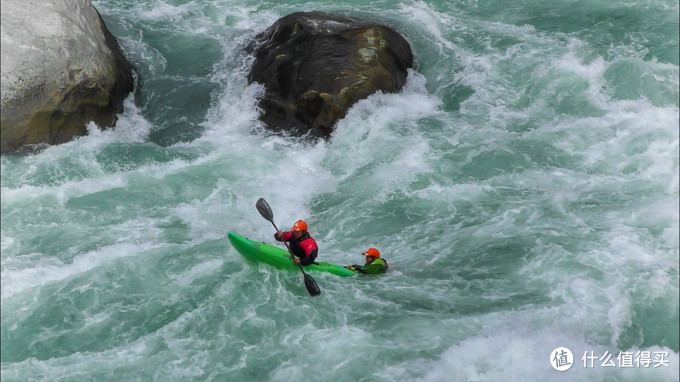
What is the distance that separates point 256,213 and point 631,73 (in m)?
5.97

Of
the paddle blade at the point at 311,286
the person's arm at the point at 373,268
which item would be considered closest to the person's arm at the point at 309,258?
the paddle blade at the point at 311,286

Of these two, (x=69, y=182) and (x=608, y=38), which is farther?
(x=608, y=38)

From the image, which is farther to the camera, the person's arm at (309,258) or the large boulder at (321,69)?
the large boulder at (321,69)

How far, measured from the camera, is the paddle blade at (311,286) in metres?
8.77

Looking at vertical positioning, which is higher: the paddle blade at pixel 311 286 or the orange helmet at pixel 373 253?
the orange helmet at pixel 373 253

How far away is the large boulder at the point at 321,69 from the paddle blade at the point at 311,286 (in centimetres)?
307

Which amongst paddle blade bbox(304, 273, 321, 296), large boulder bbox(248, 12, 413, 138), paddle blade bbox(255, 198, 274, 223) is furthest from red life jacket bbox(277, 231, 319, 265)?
large boulder bbox(248, 12, 413, 138)

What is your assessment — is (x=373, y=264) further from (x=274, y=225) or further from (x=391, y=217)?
(x=391, y=217)

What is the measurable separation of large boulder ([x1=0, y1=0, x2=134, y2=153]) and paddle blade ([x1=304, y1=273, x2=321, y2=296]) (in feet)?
14.3

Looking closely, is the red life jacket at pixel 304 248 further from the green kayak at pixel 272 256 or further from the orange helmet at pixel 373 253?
the orange helmet at pixel 373 253

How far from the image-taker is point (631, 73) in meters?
11.8

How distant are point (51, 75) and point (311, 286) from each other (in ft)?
15.9

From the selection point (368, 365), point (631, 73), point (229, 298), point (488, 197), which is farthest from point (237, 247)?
point (631, 73)

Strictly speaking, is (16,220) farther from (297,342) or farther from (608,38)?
(608,38)
